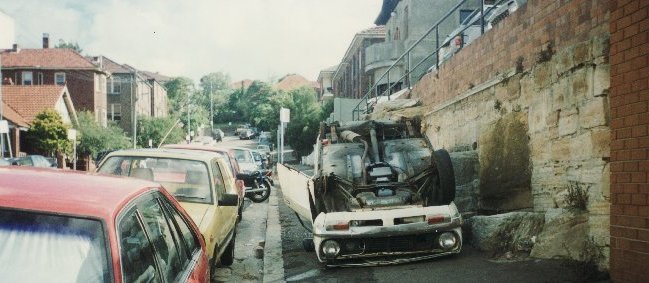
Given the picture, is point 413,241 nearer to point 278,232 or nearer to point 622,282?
point 622,282

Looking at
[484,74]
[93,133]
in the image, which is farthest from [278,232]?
[93,133]

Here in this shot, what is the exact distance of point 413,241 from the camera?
5859mm

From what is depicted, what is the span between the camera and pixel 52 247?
2.04m

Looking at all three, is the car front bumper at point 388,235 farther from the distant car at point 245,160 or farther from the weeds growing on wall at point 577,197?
the distant car at point 245,160

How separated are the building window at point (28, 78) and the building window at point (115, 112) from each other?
901 centimetres

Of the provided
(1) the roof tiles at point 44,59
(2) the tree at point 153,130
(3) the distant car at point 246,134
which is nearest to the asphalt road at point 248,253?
(1) the roof tiles at point 44,59

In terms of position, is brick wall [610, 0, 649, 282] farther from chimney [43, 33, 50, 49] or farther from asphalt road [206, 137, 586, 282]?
chimney [43, 33, 50, 49]

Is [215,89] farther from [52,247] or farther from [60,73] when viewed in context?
[52,247]

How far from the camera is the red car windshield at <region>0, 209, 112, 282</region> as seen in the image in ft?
6.53

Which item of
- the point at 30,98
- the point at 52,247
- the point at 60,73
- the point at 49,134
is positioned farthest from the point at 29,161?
the point at 60,73

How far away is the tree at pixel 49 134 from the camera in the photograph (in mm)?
34531

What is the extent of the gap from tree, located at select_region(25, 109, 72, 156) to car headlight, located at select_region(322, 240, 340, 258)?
33.3 metres

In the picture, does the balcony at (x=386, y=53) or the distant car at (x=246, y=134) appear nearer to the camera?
the balcony at (x=386, y=53)

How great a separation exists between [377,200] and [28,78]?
171ft
